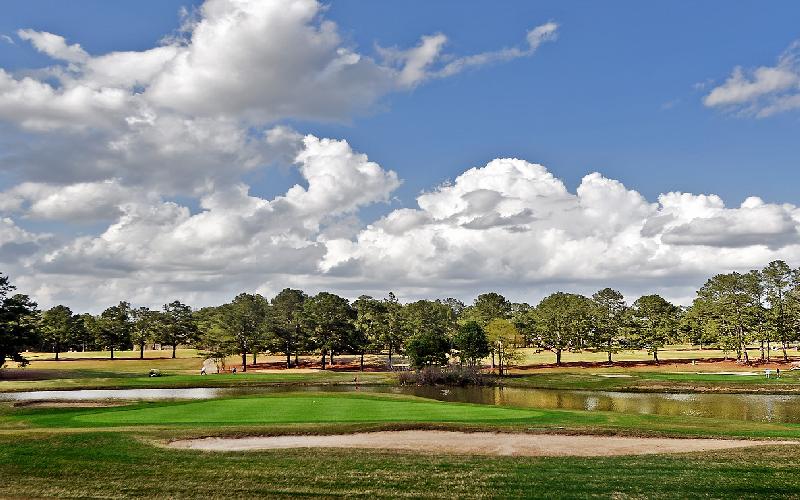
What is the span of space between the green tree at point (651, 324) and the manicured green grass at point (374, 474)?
97.4 metres

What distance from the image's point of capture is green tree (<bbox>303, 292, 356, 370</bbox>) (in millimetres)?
118438

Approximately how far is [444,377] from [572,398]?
2101 cm

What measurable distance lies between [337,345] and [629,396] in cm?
6489

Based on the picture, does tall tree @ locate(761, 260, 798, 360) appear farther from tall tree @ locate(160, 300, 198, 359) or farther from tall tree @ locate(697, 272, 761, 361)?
tall tree @ locate(160, 300, 198, 359)

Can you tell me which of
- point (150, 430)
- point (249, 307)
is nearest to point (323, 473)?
point (150, 430)

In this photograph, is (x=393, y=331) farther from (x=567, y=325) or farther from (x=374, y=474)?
(x=374, y=474)

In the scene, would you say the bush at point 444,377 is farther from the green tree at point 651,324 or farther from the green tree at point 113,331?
the green tree at point 113,331

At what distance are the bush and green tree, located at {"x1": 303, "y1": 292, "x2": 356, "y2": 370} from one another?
38.4 m

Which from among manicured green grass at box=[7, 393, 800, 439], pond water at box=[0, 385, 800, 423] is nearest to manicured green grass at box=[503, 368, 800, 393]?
pond water at box=[0, 385, 800, 423]

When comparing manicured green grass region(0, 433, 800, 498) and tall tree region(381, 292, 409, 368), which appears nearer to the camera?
manicured green grass region(0, 433, 800, 498)

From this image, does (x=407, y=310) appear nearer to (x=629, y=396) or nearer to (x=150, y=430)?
(x=629, y=396)

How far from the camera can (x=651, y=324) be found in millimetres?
123312

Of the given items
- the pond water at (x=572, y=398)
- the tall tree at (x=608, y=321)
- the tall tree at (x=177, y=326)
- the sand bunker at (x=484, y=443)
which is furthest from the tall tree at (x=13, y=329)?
the tall tree at (x=608, y=321)

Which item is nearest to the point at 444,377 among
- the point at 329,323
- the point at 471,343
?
the point at 471,343
